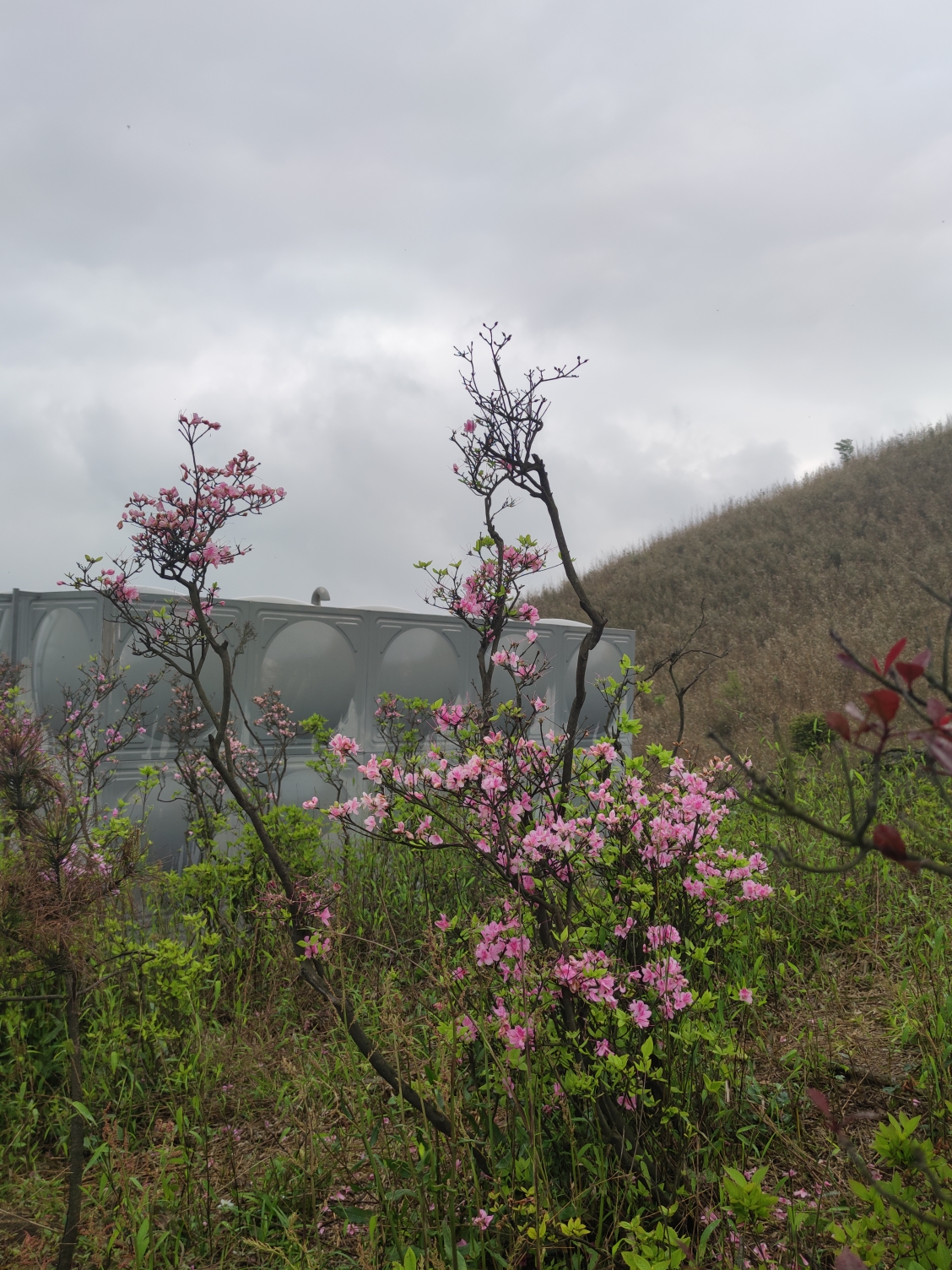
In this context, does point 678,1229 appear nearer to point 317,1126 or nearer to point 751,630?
point 317,1126

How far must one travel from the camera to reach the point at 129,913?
4.52m

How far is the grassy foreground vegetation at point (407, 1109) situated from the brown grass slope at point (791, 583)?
801 centimetres

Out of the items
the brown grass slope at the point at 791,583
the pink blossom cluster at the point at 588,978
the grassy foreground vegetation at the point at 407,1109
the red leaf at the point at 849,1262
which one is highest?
the brown grass slope at the point at 791,583

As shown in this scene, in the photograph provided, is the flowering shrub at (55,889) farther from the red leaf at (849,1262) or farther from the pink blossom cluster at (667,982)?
the red leaf at (849,1262)

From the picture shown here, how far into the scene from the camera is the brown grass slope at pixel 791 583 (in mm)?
15234

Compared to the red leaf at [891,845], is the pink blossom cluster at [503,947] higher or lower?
lower

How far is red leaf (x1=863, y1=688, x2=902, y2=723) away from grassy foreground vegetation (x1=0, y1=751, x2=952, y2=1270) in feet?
3.98

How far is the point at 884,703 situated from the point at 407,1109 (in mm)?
2573

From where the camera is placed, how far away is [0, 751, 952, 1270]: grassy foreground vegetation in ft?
7.43

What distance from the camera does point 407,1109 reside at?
3061mm

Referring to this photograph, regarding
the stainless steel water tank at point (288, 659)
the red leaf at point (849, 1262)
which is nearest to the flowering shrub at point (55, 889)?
the red leaf at point (849, 1262)

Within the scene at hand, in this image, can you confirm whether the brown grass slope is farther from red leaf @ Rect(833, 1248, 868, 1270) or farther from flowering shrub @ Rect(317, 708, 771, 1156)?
red leaf @ Rect(833, 1248, 868, 1270)

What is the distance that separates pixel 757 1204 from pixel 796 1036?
1920mm

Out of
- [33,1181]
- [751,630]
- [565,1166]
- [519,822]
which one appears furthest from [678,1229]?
[751,630]
